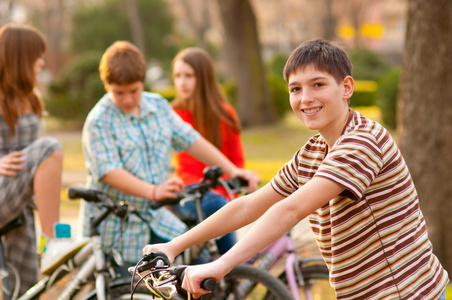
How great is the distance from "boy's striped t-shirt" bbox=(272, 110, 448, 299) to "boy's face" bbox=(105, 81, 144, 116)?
2.00 meters

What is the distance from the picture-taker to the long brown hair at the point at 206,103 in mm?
5488

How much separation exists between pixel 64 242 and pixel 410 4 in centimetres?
366

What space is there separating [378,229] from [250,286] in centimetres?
147

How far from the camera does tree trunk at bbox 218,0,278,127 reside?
1775 cm

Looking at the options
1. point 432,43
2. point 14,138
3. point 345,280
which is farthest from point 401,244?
point 432,43

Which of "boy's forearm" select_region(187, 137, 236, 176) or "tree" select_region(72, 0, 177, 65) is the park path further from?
"tree" select_region(72, 0, 177, 65)

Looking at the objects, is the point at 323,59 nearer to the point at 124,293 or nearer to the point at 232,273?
the point at 232,273

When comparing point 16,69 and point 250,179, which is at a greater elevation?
point 16,69

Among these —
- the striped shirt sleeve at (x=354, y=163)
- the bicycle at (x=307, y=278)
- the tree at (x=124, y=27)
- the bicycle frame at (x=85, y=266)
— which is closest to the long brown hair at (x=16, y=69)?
the bicycle frame at (x=85, y=266)

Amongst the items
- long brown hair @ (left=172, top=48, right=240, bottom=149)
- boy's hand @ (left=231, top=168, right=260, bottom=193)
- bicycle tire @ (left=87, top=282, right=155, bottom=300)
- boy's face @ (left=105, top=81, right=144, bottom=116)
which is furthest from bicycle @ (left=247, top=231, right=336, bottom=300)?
long brown hair @ (left=172, top=48, right=240, bottom=149)

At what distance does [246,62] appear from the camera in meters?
18.1

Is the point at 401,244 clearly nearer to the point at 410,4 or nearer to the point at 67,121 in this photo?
the point at 410,4

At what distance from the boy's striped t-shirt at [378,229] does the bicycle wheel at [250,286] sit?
1.11m

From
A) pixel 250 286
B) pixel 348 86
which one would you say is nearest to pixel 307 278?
pixel 250 286
